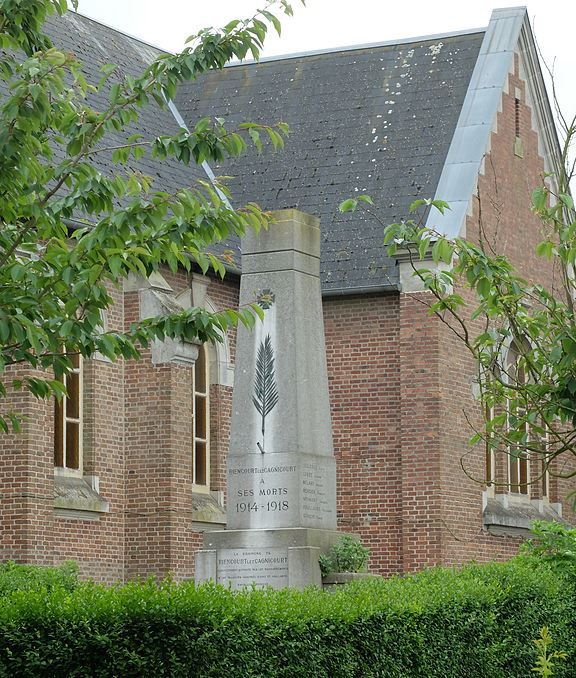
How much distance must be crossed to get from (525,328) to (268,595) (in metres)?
2.64

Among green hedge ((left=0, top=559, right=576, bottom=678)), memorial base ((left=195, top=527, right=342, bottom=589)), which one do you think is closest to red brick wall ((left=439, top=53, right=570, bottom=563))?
memorial base ((left=195, top=527, right=342, bottom=589))

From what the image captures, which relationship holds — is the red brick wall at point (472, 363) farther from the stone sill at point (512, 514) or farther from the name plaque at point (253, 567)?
the name plaque at point (253, 567)

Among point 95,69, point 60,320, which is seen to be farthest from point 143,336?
point 95,69

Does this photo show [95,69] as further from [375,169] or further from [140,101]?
[140,101]

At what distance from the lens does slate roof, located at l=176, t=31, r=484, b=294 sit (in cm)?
2395

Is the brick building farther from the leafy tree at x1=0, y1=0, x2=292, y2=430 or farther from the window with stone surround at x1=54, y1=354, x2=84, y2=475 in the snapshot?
the leafy tree at x1=0, y1=0, x2=292, y2=430

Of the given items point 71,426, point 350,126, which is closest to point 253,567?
point 71,426

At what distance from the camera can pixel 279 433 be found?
540 inches

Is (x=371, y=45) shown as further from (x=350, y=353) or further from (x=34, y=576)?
(x=34, y=576)

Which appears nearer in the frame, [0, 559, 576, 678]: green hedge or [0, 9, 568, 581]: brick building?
[0, 559, 576, 678]: green hedge

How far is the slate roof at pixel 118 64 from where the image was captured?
75.9ft

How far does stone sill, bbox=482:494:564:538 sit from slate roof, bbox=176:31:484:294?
4.14 meters

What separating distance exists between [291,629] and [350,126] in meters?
16.7

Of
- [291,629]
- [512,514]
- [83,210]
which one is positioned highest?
[83,210]
